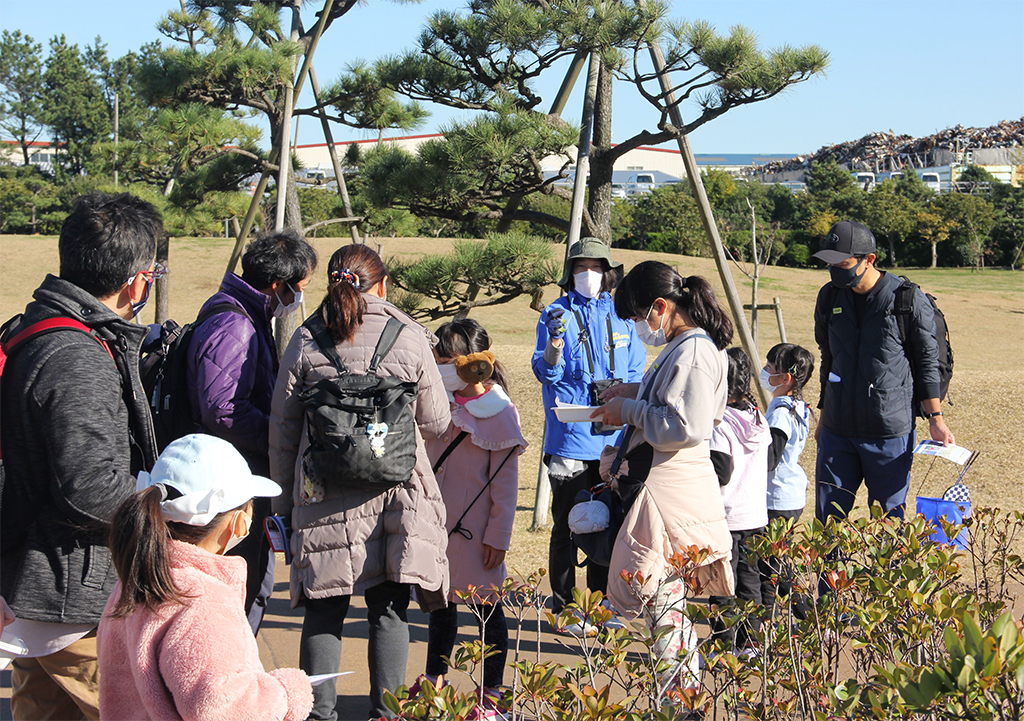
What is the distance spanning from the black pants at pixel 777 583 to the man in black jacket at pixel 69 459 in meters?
1.45

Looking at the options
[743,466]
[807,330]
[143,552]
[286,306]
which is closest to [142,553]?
[143,552]

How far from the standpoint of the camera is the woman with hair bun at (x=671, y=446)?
7.74 ft

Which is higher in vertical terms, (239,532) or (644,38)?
(644,38)

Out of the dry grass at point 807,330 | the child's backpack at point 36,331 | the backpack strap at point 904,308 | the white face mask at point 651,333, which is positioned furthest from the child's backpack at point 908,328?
the child's backpack at point 36,331

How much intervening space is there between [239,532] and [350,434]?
598mm

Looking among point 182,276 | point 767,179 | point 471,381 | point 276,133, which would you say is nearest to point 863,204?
point 182,276

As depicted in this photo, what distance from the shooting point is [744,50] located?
4.59 meters

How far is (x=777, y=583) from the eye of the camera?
6.68ft

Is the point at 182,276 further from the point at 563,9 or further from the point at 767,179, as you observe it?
the point at 767,179

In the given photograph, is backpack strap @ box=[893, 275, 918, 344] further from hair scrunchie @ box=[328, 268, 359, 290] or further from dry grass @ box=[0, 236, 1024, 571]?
hair scrunchie @ box=[328, 268, 359, 290]

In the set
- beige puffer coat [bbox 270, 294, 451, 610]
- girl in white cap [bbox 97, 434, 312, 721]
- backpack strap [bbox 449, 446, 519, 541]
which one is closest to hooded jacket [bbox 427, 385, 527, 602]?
backpack strap [bbox 449, 446, 519, 541]

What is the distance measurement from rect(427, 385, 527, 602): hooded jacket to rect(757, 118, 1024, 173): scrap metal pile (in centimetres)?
7112

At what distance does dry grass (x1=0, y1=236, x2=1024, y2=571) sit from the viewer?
630cm

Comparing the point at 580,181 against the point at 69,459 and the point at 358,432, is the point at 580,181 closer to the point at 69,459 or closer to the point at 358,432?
the point at 358,432
